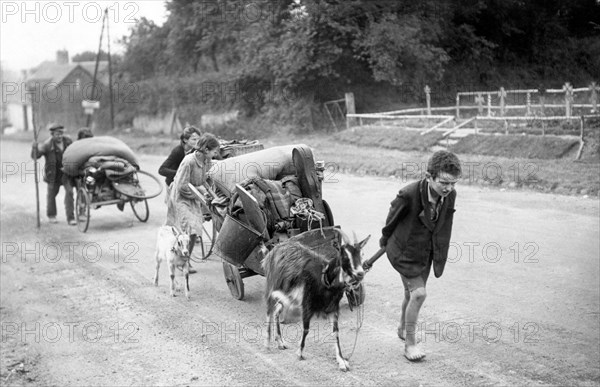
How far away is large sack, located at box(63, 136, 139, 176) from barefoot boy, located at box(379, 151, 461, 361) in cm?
904

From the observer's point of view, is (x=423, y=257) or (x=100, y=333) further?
(x=100, y=333)

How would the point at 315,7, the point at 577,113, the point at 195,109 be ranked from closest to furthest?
the point at 577,113, the point at 315,7, the point at 195,109

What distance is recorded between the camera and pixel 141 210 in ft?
49.9

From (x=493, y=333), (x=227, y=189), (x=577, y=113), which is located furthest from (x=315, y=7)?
(x=493, y=333)

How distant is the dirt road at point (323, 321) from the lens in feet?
20.3

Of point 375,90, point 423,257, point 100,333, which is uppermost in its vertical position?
point 375,90

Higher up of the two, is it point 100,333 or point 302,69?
point 302,69

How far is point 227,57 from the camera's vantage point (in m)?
40.6

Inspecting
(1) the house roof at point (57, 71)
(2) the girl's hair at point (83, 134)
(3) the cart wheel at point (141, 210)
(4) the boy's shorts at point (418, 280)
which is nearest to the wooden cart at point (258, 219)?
(4) the boy's shorts at point (418, 280)

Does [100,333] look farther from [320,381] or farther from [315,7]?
[315,7]

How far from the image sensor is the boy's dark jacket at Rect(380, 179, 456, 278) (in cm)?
600

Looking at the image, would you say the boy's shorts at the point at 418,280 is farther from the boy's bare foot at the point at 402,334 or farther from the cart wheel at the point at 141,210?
the cart wheel at the point at 141,210

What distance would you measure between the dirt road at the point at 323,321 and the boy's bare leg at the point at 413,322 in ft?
0.33

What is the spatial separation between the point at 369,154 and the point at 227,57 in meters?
21.0
